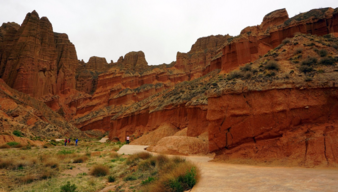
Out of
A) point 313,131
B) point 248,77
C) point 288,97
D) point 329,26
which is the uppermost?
point 329,26

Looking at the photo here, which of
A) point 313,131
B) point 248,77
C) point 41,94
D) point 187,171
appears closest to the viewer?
point 187,171

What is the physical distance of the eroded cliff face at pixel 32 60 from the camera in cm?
7250

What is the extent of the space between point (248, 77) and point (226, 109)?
8.99 feet

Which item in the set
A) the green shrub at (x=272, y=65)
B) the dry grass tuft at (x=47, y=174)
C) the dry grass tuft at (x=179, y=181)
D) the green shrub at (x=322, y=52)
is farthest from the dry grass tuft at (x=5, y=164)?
the green shrub at (x=322, y=52)

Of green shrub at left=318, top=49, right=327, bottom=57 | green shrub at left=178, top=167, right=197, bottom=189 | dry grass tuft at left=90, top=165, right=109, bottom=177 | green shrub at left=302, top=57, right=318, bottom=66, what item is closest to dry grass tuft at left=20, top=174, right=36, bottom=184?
dry grass tuft at left=90, top=165, right=109, bottom=177

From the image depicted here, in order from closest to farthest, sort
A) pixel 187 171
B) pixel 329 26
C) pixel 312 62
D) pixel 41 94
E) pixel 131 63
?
pixel 187 171, pixel 312 62, pixel 329 26, pixel 41 94, pixel 131 63

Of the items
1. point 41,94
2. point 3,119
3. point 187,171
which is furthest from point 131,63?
point 187,171

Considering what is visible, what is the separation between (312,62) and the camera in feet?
38.9

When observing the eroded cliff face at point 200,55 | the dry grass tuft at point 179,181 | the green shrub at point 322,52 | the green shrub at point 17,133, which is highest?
the eroded cliff face at point 200,55

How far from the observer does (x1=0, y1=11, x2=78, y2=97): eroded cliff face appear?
238 feet

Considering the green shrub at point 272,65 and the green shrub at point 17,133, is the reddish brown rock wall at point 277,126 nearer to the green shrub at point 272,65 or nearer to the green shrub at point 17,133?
the green shrub at point 272,65

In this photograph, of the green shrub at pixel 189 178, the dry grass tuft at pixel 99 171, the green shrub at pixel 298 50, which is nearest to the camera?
the green shrub at pixel 189 178

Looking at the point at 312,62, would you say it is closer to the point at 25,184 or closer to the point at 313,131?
the point at 313,131

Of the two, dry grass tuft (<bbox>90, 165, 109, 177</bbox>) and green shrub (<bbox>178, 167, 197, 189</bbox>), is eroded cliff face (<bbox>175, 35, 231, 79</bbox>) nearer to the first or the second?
dry grass tuft (<bbox>90, 165, 109, 177</bbox>)
